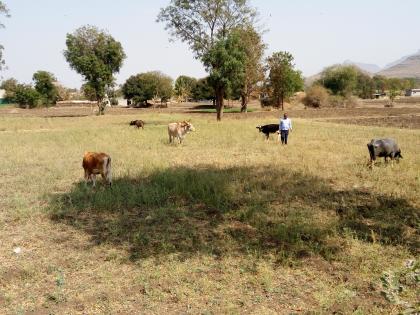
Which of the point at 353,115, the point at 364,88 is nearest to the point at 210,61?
the point at 353,115

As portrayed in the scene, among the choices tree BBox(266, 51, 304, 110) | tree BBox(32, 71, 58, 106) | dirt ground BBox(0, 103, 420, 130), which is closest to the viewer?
dirt ground BBox(0, 103, 420, 130)

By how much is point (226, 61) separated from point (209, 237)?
29.4m

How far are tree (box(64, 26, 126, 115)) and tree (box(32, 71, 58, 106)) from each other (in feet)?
156

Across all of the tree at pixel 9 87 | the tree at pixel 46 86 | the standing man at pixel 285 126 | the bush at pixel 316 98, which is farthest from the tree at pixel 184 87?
the standing man at pixel 285 126

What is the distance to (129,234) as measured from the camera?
25.4 ft

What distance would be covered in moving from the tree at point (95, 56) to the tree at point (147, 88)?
3784cm

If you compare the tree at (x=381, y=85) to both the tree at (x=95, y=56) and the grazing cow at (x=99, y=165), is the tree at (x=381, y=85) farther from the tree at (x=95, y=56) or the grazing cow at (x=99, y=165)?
the grazing cow at (x=99, y=165)

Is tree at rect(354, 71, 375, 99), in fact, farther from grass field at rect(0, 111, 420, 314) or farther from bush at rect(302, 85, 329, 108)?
grass field at rect(0, 111, 420, 314)

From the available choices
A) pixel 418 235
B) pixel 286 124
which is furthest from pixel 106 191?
pixel 286 124

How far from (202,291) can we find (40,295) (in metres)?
2.28

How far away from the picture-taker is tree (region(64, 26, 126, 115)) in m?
55.7

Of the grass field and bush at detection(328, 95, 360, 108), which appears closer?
the grass field

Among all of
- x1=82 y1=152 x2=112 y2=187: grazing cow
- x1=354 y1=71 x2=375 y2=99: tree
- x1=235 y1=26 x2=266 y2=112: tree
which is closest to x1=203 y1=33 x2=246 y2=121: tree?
x1=235 y1=26 x2=266 y2=112: tree

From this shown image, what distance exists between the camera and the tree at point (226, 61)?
116 ft
